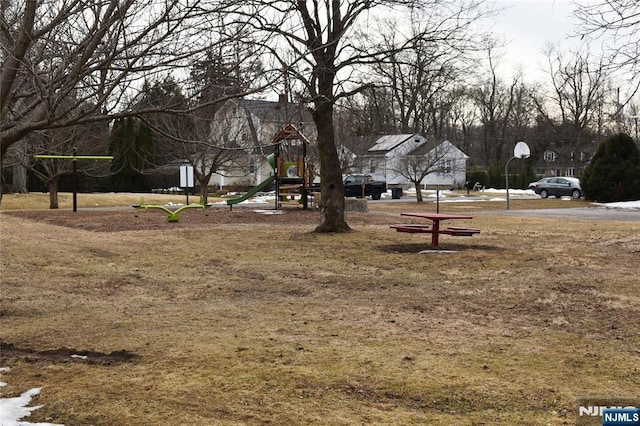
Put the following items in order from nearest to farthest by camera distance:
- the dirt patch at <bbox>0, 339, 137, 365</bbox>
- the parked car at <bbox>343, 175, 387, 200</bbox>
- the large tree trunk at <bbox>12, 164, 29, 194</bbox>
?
the dirt patch at <bbox>0, 339, 137, 365</bbox>
the large tree trunk at <bbox>12, 164, 29, 194</bbox>
the parked car at <bbox>343, 175, 387, 200</bbox>

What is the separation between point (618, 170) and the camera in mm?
36562

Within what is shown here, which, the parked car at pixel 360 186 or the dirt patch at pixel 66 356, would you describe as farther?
the parked car at pixel 360 186

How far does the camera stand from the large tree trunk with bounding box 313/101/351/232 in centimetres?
1650

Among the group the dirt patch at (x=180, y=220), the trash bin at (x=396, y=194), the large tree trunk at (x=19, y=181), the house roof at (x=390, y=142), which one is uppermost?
the house roof at (x=390, y=142)

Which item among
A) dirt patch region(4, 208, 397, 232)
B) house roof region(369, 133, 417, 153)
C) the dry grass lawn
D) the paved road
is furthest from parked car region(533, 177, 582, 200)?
the dry grass lawn

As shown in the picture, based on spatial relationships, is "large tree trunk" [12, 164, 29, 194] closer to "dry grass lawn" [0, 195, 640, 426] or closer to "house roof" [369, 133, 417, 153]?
"house roof" [369, 133, 417, 153]

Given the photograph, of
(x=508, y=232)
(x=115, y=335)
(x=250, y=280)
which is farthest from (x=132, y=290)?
(x=508, y=232)

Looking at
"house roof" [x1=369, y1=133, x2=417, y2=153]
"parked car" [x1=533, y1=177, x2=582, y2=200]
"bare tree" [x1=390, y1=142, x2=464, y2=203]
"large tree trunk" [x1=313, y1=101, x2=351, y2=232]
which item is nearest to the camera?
"large tree trunk" [x1=313, y1=101, x2=351, y2=232]

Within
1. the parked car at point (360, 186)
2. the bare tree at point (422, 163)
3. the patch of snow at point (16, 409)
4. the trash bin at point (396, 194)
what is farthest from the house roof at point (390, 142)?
the patch of snow at point (16, 409)

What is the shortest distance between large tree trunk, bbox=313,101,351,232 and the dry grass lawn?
2878mm

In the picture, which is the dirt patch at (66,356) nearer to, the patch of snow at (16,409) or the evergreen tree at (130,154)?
the patch of snow at (16,409)

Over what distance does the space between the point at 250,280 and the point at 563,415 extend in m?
6.21
